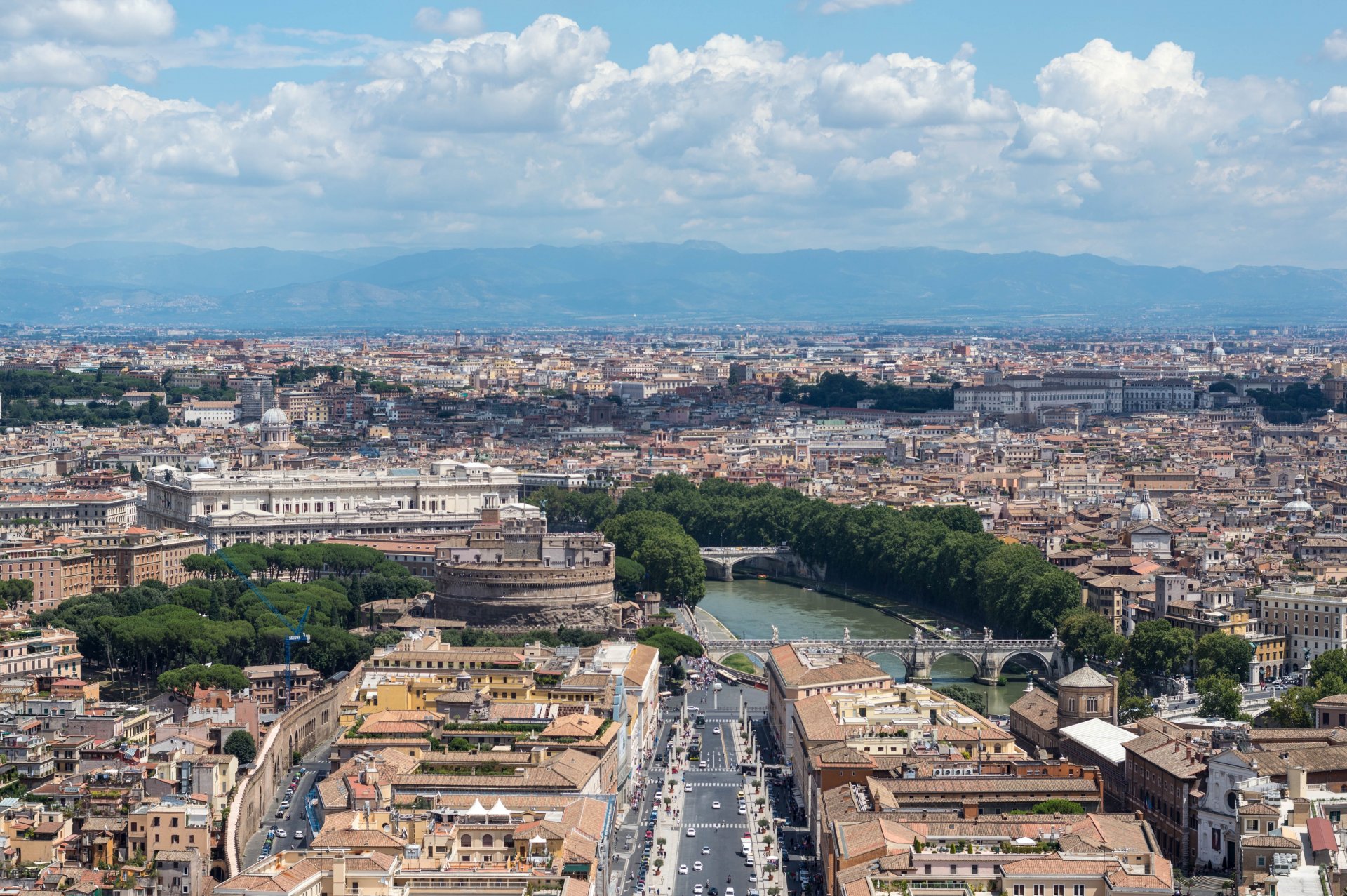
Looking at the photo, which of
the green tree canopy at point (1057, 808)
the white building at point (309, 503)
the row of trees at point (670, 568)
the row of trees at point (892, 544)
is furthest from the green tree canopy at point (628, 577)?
the green tree canopy at point (1057, 808)

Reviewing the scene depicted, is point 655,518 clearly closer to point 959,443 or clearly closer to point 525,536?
point 525,536

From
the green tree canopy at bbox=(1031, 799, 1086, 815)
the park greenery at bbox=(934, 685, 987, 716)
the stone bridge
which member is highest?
the green tree canopy at bbox=(1031, 799, 1086, 815)

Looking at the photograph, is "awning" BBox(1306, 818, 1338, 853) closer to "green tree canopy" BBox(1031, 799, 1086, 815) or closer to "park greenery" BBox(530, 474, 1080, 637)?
"green tree canopy" BBox(1031, 799, 1086, 815)

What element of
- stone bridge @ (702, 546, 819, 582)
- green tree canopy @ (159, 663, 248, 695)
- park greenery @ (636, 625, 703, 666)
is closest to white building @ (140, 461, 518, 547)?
stone bridge @ (702, 546, 819, 582)

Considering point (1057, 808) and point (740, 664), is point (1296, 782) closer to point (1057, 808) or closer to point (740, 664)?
point (1057, 808)

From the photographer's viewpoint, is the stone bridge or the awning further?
the stone bridge

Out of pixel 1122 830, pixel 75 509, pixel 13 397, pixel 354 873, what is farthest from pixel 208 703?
pixel 13 397

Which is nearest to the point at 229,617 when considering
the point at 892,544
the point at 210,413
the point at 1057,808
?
the point at 892,544

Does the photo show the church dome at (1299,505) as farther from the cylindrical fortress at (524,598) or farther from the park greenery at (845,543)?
the cylindrical fortress at (524,598)
